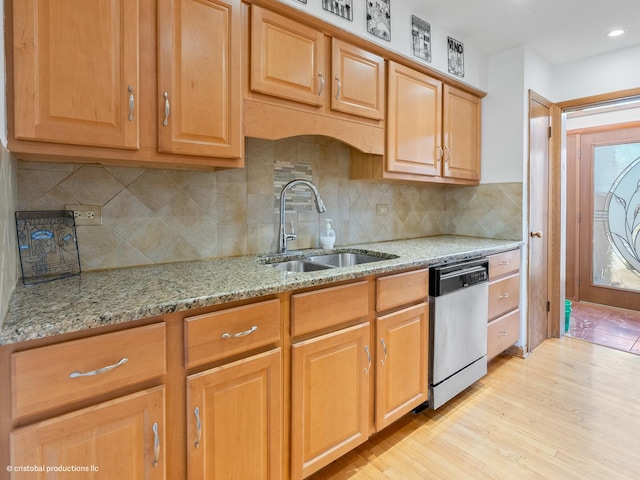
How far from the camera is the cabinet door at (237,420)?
1.12 m

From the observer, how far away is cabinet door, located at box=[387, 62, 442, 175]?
7.23 feet

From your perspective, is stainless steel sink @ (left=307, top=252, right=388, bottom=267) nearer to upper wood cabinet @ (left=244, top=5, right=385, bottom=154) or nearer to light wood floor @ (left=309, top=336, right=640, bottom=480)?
upper wood cabinet @ (left=244, top=5, right=385, bottom=154)

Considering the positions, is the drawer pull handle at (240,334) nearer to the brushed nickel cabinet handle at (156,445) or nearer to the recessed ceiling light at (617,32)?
the brushed nickel cabinet handle at (156,445)

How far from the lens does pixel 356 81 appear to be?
197 cm

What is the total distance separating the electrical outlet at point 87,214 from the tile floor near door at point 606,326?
3847 millimetres

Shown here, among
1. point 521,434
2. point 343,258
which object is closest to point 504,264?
point 521,434

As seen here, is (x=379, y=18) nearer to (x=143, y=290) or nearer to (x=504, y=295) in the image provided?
(x=143, y=290)

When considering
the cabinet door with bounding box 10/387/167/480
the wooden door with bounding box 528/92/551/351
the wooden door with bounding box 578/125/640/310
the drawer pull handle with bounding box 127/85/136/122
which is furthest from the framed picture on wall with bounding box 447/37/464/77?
the cabinet door with bounding box 10/387/167/480

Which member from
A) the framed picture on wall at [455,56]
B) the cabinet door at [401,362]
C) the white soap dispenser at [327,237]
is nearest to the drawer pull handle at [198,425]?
the cabinet door at [401,362]

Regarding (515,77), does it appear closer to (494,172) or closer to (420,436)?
(494,172)

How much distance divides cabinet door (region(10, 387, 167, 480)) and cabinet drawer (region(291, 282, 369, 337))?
528 mm

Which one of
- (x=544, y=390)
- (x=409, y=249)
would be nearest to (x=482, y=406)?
(x=544, y=390)

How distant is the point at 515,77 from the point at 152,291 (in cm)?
302

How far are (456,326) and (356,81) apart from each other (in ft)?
5.03
